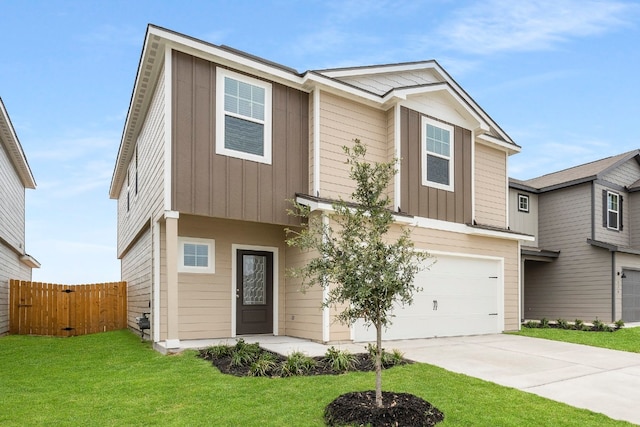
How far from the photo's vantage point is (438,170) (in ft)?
39.2

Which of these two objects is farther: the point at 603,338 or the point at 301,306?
the point at 603,338

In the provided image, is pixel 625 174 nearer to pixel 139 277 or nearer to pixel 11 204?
pixel 139 277

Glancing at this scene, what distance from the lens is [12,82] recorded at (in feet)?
43.8

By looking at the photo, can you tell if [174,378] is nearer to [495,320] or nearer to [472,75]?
[495,320]

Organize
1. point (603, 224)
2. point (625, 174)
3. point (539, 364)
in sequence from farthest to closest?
point (625, 174) < point (603, 224) < point (539, 364)

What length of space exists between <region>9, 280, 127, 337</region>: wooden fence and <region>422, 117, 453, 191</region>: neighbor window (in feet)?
34.7

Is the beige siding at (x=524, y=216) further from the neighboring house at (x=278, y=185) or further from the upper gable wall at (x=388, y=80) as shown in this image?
the upper gable wall at (x=388, y=80)

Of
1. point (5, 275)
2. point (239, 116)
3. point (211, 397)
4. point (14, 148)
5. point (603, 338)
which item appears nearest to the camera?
point (211, 397)

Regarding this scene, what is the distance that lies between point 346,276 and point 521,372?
13.7 feet

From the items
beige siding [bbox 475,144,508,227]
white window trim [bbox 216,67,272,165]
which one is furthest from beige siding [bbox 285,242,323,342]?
beige siding [bbox 475,144,508,227]

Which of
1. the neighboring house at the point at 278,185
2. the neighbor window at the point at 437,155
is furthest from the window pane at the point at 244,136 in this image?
the neighbor window at the point at 437,155

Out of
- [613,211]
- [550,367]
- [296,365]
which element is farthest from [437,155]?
[613,211]

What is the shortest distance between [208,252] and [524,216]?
13355mm

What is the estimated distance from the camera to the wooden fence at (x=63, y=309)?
14.5m
